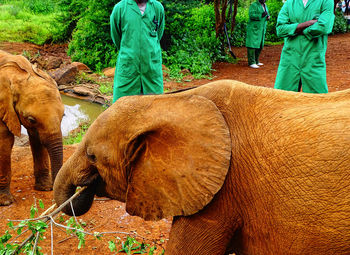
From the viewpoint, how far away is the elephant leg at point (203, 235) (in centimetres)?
202

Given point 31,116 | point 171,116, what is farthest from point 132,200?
point 31,116

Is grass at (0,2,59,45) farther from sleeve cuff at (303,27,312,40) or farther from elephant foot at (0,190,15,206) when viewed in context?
A: sleeve cuff at (303,27,312,40)

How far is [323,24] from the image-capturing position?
4758 mm

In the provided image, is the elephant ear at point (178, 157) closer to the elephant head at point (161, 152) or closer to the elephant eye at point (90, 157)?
the elephant head at point (161, 152)

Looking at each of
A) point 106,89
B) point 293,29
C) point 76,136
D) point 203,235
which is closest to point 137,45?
point 293,29

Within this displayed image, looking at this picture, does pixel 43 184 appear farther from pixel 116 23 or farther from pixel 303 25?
pixel 303 25

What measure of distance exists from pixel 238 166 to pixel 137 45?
3.02 meters

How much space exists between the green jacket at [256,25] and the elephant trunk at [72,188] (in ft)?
41.8

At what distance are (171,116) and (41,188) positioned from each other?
11.8 ft

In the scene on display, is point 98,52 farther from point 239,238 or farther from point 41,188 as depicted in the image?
point 239,238

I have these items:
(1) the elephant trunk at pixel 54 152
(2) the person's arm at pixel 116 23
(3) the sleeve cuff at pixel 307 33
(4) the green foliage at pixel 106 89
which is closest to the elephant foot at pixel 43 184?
(1) the elephant trunk at pixel 54 152

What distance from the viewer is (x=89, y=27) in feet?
46.7

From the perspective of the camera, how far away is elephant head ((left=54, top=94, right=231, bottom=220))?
6.48ft

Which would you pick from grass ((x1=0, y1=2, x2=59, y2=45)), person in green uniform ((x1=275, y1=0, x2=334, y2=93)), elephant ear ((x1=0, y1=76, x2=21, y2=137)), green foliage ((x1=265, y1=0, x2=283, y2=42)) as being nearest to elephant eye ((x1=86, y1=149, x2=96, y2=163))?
elephant ear ((x1=0, y1=76, x2=21, y2=137))
